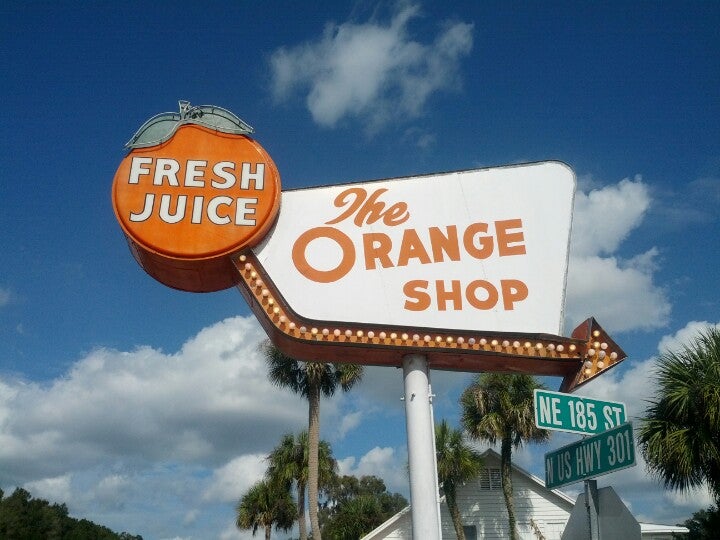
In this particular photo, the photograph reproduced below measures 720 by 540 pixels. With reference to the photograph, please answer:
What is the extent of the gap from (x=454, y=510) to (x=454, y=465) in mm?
1717

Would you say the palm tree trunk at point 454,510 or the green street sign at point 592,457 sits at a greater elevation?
the palm tree trunk at point 454,510

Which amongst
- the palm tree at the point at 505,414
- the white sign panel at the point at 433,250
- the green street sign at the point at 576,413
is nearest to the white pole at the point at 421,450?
the white sign panel at the point at 433,250

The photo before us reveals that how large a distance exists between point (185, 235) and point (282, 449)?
83.8 feet

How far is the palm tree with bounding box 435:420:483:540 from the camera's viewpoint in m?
27.0

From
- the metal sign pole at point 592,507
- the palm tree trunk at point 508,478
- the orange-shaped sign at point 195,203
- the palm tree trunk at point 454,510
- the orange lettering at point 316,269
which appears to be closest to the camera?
the metal sign pole at point 592,507

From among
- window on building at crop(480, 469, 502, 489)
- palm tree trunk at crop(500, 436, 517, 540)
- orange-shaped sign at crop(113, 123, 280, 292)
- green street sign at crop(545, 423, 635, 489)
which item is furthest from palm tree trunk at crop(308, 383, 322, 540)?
green street sign at crop(545, 423, 635, 489)

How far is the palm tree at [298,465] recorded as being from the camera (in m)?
32.3

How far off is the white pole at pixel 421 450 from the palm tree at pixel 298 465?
23.6 meters

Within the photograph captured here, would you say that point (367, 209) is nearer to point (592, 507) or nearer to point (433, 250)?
point (433, 250)

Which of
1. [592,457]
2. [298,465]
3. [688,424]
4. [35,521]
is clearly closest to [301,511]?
[298,465]

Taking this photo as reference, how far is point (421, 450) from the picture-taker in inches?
368

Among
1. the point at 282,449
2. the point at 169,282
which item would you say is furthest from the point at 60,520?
the point at 169,282

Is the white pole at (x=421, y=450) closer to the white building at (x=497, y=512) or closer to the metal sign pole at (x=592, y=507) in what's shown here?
the metal sign pole at (x=592, y=507)

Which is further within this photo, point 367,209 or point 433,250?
point 367,209
